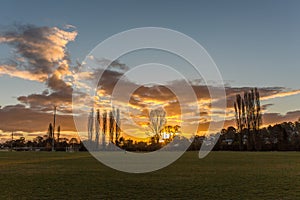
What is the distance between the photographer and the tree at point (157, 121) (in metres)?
55.7

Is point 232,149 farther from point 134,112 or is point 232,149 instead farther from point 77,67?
point 77,67

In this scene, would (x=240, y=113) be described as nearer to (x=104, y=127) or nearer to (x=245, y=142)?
(x=245, y=142)

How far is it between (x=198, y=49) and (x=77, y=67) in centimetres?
1184

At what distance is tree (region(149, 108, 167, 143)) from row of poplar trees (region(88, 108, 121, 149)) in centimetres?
1980

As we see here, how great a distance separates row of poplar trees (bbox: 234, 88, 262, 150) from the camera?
5799 centimetres

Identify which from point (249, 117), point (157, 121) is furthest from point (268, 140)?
point (157, 121)

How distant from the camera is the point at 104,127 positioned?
263ft

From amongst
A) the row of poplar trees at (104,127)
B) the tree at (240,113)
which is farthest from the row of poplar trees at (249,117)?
the row of poplar trees at (104,127)

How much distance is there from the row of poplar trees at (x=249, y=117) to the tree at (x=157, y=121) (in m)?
12.9

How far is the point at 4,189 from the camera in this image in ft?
28.1

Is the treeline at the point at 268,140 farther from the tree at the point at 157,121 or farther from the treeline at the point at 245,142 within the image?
the tree at the point at 157,121

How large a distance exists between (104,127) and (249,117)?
108ft

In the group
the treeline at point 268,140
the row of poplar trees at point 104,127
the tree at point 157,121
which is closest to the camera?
the treeline at point 268,140

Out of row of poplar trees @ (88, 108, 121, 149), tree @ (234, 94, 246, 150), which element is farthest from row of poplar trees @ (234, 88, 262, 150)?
row of poplar trees @ (88, 108, 121, 149)
